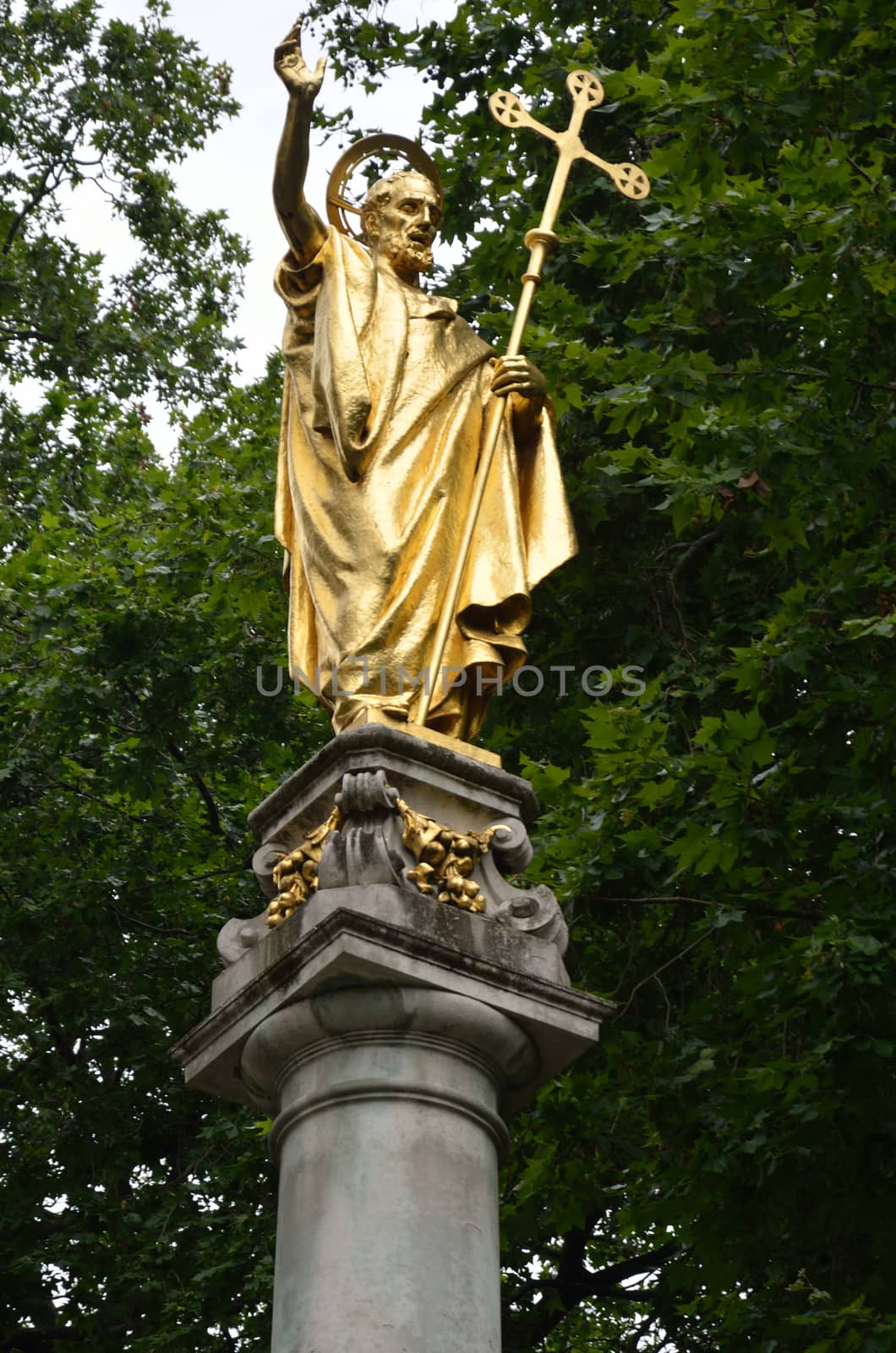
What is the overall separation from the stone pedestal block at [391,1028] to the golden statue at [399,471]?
0.41m

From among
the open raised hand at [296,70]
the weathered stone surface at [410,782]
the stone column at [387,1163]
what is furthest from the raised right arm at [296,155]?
the stone column at [387,1163]

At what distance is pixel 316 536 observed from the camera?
741 centimetres

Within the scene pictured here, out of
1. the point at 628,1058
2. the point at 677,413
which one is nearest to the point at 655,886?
the point at 628,1058

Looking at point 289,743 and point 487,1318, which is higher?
point 289,743

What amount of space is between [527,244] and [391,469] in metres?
1.21

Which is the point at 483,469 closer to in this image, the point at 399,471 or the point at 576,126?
the point at 399,471

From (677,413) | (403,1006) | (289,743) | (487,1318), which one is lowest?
(487,1318)

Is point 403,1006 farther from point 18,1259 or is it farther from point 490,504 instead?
point 18,1259

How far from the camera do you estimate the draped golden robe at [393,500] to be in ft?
23.3

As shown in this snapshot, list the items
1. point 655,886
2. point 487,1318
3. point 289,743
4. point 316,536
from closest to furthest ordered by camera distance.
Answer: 1. point 487,1318
2. point 316,536
3. point 655,886
4. point 289,743

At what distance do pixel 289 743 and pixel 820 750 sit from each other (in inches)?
202

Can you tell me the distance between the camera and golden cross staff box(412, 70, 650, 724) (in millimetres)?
7141

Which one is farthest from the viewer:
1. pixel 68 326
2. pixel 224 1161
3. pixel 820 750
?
pixel 68 326

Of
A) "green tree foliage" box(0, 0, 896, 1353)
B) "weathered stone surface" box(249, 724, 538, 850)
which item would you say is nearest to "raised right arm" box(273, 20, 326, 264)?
Result: "weathered stone surface" box(249, 724, 538, 850)
